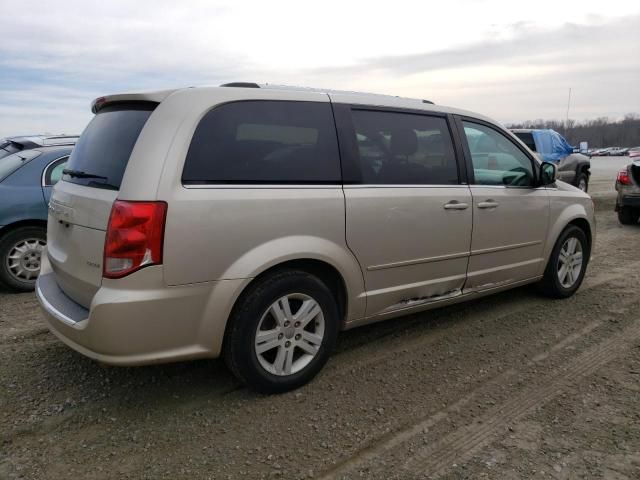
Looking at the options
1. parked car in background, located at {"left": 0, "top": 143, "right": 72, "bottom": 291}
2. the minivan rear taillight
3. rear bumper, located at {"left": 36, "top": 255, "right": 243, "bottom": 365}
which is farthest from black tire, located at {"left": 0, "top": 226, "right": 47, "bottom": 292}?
the minivan rear taillight

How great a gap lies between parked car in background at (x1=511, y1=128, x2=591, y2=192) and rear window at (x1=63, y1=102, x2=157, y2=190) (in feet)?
33.5

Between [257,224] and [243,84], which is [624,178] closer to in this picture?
[243,84]

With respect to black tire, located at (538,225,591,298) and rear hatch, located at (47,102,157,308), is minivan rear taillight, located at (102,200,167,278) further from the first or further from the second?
black tire, located at (538,225,591,298)

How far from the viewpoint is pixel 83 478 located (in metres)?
2.49

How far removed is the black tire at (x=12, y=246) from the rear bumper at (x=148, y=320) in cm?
282

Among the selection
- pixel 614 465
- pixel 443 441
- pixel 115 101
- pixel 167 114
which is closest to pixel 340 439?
pixel 443 441

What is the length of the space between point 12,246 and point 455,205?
431 cm

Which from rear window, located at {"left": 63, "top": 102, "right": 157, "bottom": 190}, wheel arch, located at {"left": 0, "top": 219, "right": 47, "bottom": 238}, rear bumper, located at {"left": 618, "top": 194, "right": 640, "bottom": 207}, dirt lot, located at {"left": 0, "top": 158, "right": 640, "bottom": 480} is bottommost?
dirt lot, located at {"left": 0, "top": 158, "right": 640, "bottom": 480}

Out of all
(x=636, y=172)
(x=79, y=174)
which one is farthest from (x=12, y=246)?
(x=636, y=172)

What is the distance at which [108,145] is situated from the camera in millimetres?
3104

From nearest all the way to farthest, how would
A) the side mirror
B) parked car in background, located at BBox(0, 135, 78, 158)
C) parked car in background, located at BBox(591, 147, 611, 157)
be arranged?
the side mirror < parked car in background, located at BBox(0, 135, 78, 158) < parked car in background, located at BBox(591, 147, 611, 157)

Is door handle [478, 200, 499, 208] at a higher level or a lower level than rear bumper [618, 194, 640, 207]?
higher

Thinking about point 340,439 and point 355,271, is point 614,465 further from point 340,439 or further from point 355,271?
point 355,271

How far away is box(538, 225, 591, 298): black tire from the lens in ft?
16.1
